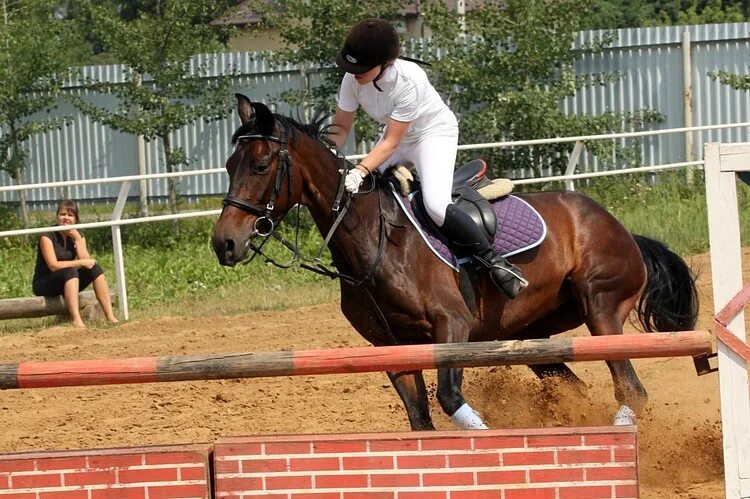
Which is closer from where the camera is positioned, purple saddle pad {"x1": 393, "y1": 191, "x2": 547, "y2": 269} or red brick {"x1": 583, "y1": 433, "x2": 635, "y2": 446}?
red brick {"x1": 583, "y1": 433, "x2": 635, "y2": 446}

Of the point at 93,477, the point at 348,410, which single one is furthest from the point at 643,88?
the point at 93,477

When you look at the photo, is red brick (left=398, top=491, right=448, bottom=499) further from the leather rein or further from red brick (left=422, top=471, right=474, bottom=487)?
the leather rein

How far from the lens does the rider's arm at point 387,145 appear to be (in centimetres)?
610

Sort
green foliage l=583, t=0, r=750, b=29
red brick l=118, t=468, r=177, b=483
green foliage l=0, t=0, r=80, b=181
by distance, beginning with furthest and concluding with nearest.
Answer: green foliage l=583, t=0, r=750, b=29, green foliage l=0, t=0, r=80, b=181, red brick l=118, t=468, r=177, b=483

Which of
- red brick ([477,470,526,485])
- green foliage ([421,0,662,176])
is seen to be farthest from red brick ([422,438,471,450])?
green foliage ([421,0,662,176])

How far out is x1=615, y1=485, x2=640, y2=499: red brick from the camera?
4547mm

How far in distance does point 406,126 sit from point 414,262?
71cm

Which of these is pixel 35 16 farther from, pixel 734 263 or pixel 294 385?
pixel 734 263

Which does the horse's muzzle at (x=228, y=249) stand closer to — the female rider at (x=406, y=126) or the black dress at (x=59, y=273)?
the female rider at (x=406, y=126)

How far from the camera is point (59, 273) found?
11477 mm

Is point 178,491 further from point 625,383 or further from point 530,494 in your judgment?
point 625,383

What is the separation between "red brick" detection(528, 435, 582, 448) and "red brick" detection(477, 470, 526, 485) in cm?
13

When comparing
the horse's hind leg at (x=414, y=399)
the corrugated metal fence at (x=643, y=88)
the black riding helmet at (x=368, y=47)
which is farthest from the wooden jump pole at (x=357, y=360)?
the corrugated metal fence at (x=643, y=88)

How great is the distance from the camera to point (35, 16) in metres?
18.2
